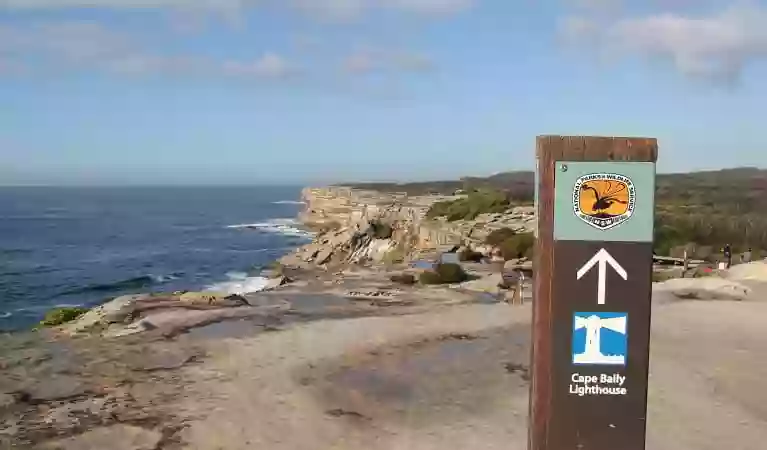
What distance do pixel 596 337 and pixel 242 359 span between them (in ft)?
21.4

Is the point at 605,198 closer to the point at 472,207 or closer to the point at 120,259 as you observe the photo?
the point at 472,207

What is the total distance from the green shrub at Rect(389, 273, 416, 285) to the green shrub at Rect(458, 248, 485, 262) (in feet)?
20.9

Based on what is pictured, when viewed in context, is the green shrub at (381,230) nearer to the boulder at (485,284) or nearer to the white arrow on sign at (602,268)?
the boulder at (485,284)

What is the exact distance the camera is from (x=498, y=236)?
Result: 27922 mm

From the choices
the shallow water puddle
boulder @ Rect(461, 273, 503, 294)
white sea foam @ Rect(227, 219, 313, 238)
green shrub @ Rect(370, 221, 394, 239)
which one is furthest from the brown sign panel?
white sea foam @ Rect(227, 219, 313, 238)

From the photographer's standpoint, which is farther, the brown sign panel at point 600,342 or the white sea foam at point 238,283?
the white sea foam at point 238,283

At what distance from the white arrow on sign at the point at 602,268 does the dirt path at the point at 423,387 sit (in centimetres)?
367

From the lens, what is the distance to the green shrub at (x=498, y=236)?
1077 inches

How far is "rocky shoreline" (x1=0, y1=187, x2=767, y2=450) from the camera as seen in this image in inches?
236

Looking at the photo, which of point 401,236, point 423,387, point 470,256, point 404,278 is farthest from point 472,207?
point 423,387

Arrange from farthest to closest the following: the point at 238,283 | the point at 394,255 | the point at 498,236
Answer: the point at 238,283
the point at 394,255
the point at 498,236

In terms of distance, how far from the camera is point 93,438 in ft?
18.6

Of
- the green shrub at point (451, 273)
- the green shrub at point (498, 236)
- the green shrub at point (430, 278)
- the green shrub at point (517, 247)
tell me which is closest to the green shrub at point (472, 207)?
the green shrub at point (498, 236)

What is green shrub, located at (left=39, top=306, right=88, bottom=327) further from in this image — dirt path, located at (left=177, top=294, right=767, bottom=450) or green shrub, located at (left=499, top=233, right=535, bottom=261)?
green shrub, located at (left=499, top=233, right=535, bottom=261)
